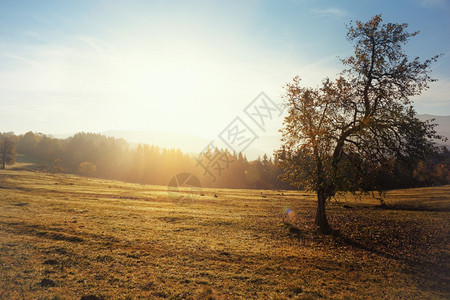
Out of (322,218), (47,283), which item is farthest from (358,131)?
(47,283)

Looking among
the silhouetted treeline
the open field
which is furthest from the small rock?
the silhouetted treeline

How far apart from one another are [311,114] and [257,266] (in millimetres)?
18402

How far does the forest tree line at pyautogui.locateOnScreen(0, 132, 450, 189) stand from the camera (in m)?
128

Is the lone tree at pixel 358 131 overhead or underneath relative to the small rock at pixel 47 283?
overhead

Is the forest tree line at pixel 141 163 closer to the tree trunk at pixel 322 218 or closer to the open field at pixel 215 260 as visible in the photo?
the tree trunk at pixel 322 218

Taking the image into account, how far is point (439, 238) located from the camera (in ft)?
73.0

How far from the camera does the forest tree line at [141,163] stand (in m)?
128

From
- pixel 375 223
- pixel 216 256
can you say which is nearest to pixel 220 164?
pixel 375 223

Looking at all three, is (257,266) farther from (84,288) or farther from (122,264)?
(84,288)

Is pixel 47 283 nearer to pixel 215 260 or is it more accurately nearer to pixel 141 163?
pixel 215 260

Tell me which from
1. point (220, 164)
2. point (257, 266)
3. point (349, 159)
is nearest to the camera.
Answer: point (257, 266)

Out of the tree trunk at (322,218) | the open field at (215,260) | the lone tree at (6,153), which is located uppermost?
the lone tree at (6,153)

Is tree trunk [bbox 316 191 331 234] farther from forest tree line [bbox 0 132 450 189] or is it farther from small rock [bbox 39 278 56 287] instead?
forest tree line [bbox 0 132 450 189]

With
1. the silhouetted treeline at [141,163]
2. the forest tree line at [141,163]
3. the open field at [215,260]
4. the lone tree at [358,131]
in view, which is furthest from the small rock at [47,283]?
the silhouetted treeline at [141,163]
